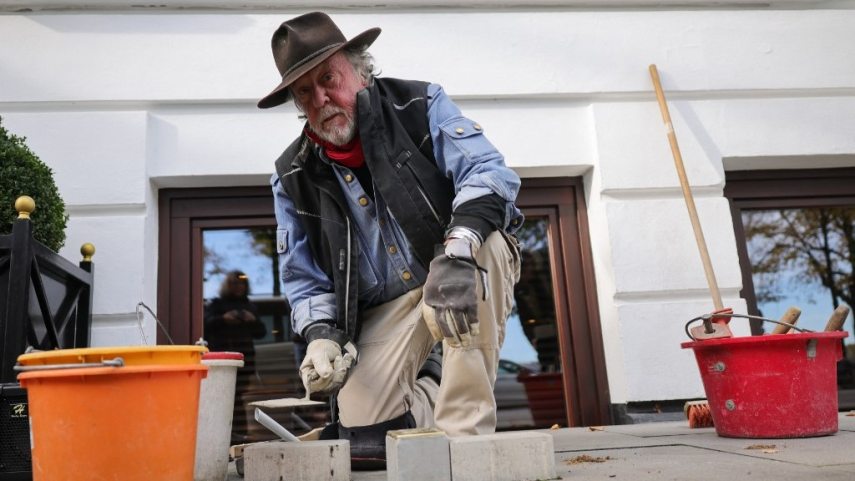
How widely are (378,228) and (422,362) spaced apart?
501 mm

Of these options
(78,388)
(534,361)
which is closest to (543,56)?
(534,361)

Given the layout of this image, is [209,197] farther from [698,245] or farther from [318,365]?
[698,245]

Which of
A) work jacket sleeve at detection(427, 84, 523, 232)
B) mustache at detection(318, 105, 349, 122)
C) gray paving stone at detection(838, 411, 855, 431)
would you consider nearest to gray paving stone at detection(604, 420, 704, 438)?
gray paving stone at detection(838, 411, 855, 431)

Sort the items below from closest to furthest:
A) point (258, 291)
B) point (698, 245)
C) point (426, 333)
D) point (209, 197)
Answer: point (426, 333)
point (698, 245)
point (209, 197)
point (258, 291)

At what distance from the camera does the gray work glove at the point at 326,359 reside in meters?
2.02

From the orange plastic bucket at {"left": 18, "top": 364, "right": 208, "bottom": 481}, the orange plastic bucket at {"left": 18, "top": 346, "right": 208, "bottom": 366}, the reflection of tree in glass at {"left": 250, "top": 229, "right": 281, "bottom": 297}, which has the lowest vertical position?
the orange plastic bucket at {"left": 18, "top": 364, "right": 208, "bottom": 481}

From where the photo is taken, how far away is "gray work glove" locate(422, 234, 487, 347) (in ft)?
5.45

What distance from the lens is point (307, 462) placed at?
1.64m

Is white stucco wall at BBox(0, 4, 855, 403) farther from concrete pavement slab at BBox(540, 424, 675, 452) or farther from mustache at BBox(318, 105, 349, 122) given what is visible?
mustache at BBox(318, 105, 349, 122)

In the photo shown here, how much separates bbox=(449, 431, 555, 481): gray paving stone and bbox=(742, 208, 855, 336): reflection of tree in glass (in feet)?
11.3

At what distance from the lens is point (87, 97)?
320 centimetres

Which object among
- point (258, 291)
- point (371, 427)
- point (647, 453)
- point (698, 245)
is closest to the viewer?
point (647, 453)

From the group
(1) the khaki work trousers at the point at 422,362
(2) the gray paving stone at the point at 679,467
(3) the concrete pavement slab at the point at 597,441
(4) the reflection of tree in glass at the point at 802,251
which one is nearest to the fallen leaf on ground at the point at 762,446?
(2) the gray paving stone at the point at 679,467

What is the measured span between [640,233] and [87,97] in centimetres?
263
